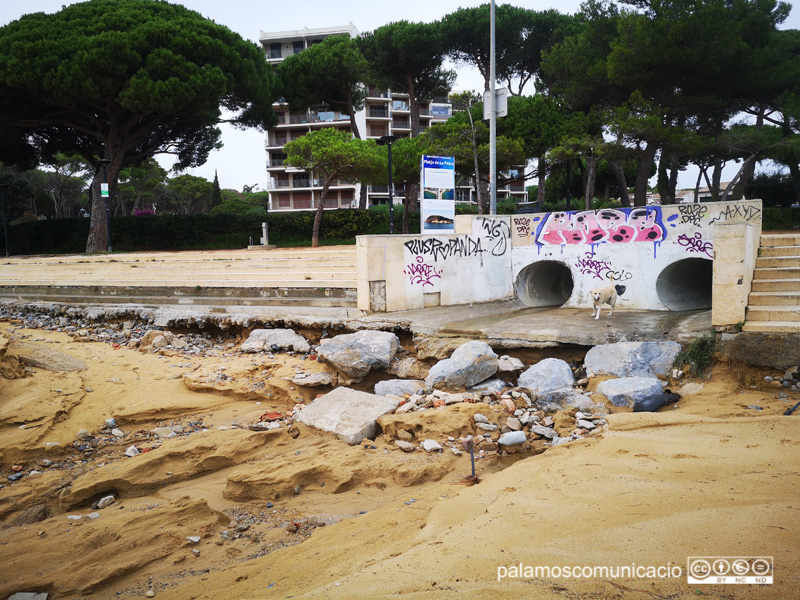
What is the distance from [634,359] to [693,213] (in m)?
3.83

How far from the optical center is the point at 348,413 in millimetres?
6781

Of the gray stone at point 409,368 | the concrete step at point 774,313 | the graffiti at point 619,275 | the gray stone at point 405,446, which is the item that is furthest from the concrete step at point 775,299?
the gray stone at point 405,446

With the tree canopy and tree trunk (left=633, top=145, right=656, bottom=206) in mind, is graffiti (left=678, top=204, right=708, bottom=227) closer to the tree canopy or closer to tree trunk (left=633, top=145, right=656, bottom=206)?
tree trunk (left=633, top=145, right=656, bottom=206)

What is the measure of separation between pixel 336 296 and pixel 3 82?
21.4 meters

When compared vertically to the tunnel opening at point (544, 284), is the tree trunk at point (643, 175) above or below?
above

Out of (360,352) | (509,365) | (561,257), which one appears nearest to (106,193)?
(360,352)

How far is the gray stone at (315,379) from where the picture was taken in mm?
8531

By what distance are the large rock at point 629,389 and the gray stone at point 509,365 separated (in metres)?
1.33

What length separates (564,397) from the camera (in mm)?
6711

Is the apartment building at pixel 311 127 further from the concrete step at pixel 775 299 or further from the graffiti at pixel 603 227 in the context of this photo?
the concrete step at pixel 775 299

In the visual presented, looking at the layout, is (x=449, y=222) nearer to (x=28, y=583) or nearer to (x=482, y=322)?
(x=482, y=322)

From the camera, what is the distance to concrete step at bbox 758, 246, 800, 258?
867 centimetres

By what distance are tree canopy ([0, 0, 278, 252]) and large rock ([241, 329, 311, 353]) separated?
1735 cm

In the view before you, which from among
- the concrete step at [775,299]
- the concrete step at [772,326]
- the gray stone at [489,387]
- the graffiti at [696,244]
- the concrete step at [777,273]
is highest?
the graffiti at [696,244]
